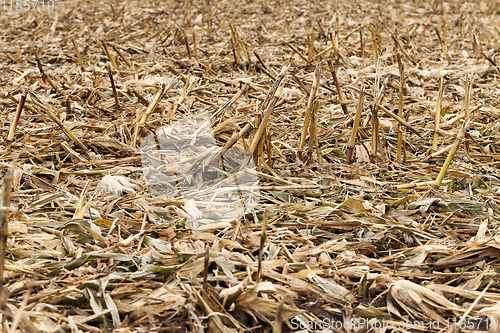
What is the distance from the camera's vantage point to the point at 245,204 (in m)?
1.70

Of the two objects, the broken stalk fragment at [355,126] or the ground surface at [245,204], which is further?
the broken stalk fragment at [355,126]

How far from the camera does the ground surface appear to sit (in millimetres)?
1184

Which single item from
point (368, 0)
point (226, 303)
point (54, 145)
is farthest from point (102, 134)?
point (368, 0)

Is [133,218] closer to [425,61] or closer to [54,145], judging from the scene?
[54,145]

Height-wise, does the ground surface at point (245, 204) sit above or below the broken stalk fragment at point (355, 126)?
below

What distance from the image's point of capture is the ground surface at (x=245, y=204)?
1.18 m

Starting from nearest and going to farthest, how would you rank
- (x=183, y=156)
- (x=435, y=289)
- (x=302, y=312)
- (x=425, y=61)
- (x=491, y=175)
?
(x=302, y=312)
(x=435, y=289)
(x=491, y=175)
(x=183, y=156)
(x=425, y=61)

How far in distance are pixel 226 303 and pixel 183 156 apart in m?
1.00

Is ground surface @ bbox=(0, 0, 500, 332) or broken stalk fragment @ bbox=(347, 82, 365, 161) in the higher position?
broken stalk fragment @ bbox=(347, 82, 365, 161)

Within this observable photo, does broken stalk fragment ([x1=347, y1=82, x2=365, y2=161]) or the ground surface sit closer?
the ground surface

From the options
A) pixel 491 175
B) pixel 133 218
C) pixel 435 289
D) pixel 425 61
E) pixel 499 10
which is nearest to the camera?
pixel 435 289

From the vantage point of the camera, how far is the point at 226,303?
117 cm

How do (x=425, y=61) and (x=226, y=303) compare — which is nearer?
(x=226, y=303)

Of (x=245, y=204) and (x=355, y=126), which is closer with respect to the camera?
(x=245, y=204)
